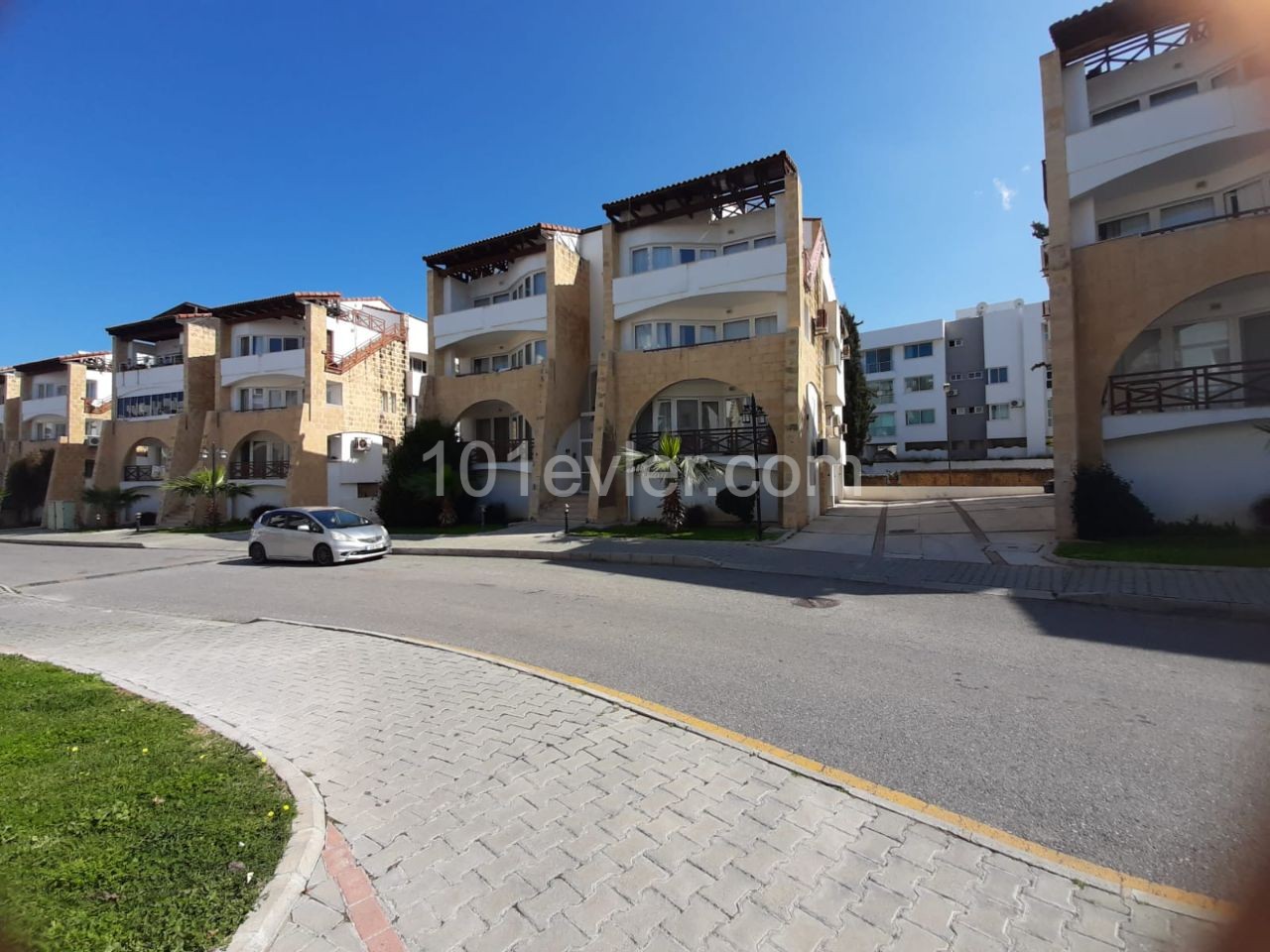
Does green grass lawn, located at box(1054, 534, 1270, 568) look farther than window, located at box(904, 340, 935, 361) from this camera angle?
No

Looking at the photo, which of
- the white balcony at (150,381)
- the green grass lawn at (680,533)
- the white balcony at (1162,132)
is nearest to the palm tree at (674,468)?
the green grass lawn at (680,533)

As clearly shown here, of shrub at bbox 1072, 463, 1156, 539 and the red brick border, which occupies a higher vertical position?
shrub at bbox 1072, 463, 1156, 539

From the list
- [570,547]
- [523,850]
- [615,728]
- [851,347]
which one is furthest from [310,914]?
[851,347]

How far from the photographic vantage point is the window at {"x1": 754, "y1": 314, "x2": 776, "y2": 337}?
20.9 m

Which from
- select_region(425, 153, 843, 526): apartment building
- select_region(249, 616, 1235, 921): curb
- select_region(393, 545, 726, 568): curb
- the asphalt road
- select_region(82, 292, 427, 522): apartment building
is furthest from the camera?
select_region(82, 292, 427, 522): apartment building

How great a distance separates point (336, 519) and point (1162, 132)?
2230 centimetres

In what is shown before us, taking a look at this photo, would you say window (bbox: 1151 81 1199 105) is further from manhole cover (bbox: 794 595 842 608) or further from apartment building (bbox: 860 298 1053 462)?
apartment building (bbox: 860 298 1053 462)

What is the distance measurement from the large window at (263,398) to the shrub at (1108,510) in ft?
111

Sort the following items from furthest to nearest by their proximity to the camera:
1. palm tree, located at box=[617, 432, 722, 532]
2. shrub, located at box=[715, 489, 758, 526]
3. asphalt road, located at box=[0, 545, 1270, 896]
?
shrub, located at box=[715, 489, 758, 526] → palm tree, located at box=[617, 432, 722, 532] → asphalt road, located at box=[0, 545, 1270, 896]

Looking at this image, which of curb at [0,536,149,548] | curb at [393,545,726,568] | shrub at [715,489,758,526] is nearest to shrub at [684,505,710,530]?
shrub at [715,489,758,526]

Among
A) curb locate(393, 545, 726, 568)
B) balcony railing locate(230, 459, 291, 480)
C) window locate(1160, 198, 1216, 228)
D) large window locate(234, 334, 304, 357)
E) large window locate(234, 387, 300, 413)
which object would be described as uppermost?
large window locate(234, 334, 304, 357)

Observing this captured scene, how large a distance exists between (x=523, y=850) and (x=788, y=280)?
18539 mm

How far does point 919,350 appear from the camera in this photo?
49.2 meters

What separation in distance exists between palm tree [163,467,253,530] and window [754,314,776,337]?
25783mm
